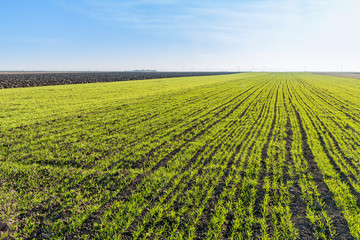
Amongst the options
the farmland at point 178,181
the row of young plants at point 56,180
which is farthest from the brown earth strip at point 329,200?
the row of young plants at point 56,180

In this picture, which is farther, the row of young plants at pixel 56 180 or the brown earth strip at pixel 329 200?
the row of young plants at pixel 56 180

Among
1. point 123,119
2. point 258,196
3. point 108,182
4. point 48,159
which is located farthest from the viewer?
point 123,119

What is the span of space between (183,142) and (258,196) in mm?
5257

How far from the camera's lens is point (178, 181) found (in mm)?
7320

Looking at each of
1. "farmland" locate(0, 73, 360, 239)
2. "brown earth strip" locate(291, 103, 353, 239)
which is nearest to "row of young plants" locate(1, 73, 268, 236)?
"farmland" locate(0, 73, 360, 239)

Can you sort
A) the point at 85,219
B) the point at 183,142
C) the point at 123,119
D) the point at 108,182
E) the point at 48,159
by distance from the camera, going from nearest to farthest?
1. the point at 85,219
2. the point at 108,182
3. the point at 48,159
4. the point at 183,142
5. the point at 123,119

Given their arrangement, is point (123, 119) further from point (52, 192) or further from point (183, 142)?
point (52, 192)

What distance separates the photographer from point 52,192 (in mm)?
6598

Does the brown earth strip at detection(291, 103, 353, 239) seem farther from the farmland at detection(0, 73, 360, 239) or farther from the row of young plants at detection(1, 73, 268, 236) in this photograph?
the row of young plants at detection(1, 73, 268, 236)

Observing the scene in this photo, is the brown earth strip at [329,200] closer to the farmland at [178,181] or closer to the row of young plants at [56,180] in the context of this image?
the farmland at [178,181]

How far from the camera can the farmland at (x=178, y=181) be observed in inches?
207

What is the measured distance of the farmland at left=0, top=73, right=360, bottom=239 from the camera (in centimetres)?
525

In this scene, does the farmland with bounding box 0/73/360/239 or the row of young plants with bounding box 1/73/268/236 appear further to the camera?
the row of young plants with bounding box 1/73/268/236

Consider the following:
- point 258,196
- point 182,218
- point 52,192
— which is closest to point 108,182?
point 52,192
